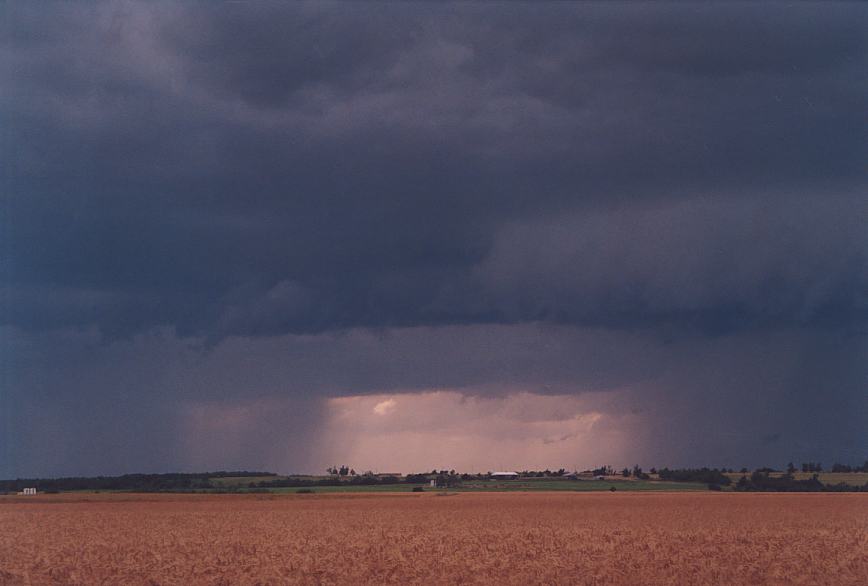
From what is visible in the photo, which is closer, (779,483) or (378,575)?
(378,575)

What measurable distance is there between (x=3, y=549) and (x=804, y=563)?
38.7m

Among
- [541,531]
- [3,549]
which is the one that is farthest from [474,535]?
[3,549]

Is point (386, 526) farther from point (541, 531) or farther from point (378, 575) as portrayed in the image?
point (378, 575)

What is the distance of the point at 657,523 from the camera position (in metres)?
62.8

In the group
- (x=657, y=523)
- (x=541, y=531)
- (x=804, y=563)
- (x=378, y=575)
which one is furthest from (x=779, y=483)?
(x=378, y=575)

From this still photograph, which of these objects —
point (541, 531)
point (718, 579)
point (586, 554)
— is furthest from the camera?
point (541, 531)

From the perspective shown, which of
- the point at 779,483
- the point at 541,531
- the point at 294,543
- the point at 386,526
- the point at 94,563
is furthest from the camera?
the point at 779,483

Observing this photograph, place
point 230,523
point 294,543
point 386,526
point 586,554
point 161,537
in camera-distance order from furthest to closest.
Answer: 1. point 230,523
2. point 386,526
3. point 161,537
4. point 294,543
5. point 586,554

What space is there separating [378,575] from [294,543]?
42.6 ft

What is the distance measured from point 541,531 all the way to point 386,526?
37.8ft

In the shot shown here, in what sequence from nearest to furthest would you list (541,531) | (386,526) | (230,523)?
(541,531)
(386,526)
(230,523)

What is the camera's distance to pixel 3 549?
4316 cm

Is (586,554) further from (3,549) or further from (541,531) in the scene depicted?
(3,549)

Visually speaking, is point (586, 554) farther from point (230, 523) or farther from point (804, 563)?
point (230, 523)
